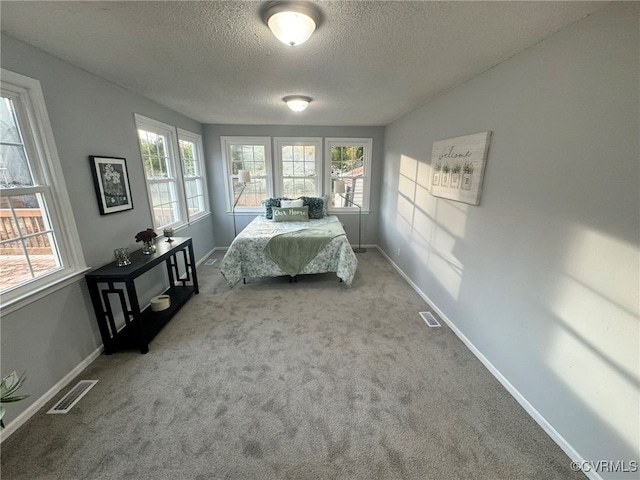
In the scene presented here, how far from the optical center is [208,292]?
3357 mm

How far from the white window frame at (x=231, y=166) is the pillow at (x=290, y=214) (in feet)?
2.53

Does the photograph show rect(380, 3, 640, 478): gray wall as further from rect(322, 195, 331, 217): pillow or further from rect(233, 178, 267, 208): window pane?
rect(233, 178, 267, 208): window pane

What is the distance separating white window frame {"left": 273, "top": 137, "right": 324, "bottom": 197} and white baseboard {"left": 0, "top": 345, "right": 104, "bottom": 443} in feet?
12.0

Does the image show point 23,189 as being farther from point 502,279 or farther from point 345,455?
point 502,279

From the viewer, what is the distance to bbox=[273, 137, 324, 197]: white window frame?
4.79 meters

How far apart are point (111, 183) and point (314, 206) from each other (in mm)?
2950

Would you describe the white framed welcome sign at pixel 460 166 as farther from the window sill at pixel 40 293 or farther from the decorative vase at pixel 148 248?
the window sill at pixel 40 293

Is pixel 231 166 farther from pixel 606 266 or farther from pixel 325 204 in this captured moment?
pixel 606 266

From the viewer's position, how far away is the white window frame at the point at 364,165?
484 centimetres

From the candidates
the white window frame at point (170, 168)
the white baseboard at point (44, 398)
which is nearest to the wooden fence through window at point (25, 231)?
the white baseboard at point (44, 398)

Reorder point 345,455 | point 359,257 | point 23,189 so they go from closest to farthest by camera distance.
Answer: point 345,455 < point 23,189 < point 359,257

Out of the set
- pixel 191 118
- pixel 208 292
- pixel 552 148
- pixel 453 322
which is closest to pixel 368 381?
pixel 453 322

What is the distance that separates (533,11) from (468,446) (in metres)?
2.41

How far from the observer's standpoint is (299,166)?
4.99m
